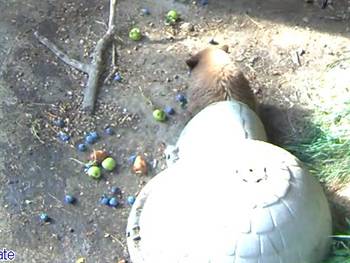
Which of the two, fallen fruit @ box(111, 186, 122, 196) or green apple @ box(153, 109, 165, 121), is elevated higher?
green apple @ box(153, 109, 165, 121)

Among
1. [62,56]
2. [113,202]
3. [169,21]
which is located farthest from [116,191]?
[169,21]

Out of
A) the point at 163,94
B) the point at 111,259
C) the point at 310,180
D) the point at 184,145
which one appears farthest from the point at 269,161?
the point at 163,94

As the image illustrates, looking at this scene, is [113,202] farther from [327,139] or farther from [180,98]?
[327,139]

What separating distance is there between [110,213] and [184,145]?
69 cm

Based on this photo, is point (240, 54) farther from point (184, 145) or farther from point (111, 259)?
point (111, 259)

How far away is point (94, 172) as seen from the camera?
187 inches

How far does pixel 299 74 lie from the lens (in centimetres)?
546

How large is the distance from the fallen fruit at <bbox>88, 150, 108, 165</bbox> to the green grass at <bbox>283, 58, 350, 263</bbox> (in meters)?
1.32

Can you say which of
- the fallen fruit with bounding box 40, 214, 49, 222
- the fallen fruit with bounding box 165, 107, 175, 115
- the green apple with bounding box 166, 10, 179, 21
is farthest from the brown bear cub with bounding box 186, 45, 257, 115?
the fallen fruit with bounding box 40, 214, 49, 222

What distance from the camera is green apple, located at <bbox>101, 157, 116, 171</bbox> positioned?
4.80 metres

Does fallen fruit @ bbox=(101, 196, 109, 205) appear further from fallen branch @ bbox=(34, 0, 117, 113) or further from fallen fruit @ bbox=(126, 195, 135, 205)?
fallen branch @ bbox=(34, 0, 117, 113)

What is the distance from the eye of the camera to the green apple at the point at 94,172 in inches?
187

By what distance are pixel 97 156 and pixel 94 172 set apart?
0.47 ft

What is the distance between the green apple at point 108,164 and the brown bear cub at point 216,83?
2.40 feet
